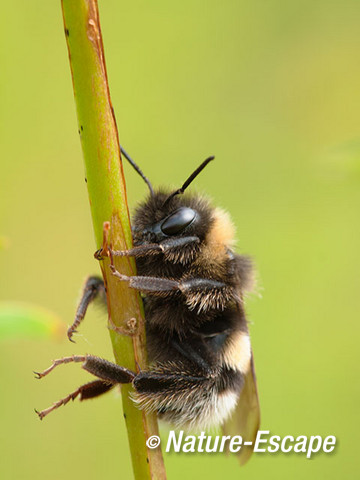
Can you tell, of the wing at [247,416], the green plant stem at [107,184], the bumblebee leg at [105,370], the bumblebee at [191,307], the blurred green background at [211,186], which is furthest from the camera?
the blurred green background at [211,186]

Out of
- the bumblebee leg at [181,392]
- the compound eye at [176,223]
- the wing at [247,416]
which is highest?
the compound eye at [176,223]

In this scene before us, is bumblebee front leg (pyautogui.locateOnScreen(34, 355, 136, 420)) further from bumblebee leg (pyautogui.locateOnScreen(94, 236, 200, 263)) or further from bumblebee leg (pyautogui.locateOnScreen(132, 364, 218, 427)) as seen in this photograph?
bumblebee leg (pyautogui.locateOnScreen(94, 236, 200, 263))

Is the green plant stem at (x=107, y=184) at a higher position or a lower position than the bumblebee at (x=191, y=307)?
higher

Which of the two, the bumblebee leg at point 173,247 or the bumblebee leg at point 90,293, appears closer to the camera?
the bumblebee leg at point 173,247

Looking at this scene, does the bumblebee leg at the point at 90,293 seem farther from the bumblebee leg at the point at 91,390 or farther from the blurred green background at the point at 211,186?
the blurred green background at the point at 211,186

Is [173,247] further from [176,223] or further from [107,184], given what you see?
[107,184]

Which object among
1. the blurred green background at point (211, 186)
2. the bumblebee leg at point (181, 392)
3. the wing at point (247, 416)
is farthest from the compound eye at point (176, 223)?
the blurred green background at point (211, 186)

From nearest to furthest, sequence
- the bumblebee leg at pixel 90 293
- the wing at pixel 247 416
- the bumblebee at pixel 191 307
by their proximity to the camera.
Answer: the bumblebee at pixel 191 307, the bumblebee leg at pixel 90 293, the wing at pixel 247 416
